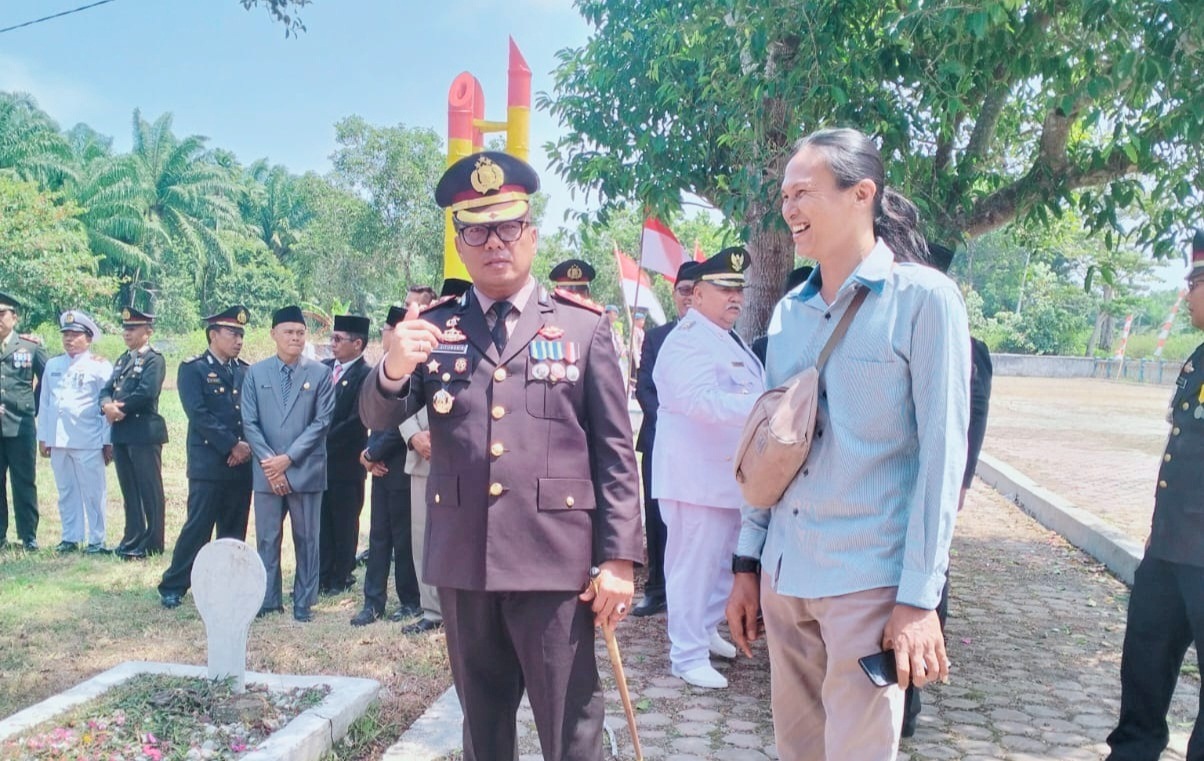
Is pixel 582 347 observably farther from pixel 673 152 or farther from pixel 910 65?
pixel 673 152

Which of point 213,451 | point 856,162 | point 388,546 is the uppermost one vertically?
point 856,162

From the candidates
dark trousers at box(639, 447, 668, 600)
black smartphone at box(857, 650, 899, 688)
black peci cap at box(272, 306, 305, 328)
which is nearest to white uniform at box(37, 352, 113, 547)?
black peci cap at box(272, 306, 305, 328)

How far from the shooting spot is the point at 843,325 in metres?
2.13

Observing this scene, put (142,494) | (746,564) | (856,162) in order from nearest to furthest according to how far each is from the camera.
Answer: (856,162) < (746,564) < (142,494)

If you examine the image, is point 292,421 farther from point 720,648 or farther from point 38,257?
point 38,257

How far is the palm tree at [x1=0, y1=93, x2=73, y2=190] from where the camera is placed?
3381 centimetres

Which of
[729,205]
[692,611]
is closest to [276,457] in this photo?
[692,611]

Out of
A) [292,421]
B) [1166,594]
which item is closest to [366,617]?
[292,421]

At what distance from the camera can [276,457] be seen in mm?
5695

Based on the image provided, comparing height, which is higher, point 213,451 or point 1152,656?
point 213,451

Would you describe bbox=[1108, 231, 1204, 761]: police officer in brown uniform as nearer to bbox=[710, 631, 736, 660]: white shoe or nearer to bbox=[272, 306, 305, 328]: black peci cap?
bbox=[710, 631, 736, 660]: white shoe


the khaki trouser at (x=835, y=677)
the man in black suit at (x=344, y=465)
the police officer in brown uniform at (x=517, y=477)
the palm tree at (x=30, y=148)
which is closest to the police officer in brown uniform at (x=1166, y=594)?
the khaki trouser at (x=835, y=677)

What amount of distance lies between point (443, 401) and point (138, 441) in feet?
19.0

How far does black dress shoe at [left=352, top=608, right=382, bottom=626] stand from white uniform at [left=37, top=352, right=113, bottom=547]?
3339 millimetres
